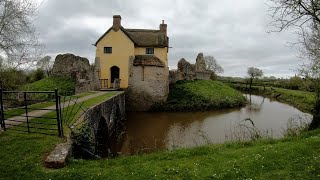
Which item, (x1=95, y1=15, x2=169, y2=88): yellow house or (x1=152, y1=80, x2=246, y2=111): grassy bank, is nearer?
(x1=152, y1=80, x2=246, y2=111): grassy bank

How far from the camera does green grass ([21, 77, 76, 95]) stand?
2670cm

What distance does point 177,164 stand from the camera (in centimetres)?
775

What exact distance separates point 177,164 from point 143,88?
21.4 m

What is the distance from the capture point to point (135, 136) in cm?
1767

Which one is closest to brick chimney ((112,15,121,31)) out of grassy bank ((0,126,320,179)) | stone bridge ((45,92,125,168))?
stone bridge ((45,92,125,168))

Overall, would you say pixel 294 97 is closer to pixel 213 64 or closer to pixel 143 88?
pixel 143 88

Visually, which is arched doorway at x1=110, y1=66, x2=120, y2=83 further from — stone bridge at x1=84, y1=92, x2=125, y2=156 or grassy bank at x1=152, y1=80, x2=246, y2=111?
stone bridge at x1=84, y1=92, x2=125, y2=156

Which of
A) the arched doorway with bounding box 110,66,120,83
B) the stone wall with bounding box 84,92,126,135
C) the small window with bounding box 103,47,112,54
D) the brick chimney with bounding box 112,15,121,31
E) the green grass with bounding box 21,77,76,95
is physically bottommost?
the stone wall with bounding box 84,92,126,135

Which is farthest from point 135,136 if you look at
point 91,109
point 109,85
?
point 109,85

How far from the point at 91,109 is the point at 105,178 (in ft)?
22.5

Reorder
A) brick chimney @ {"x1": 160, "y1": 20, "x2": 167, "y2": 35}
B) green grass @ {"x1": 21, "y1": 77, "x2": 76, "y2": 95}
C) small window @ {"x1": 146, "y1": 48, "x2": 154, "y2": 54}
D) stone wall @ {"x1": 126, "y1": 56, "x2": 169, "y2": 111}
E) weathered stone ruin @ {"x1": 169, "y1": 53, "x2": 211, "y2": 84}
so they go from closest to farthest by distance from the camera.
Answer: green grass @ {"x1": 21, "y1": 77, "x2": 76, "y2": 95}, stone wall @ {"x1": 126, "y1": 56, "x2": 169, "y2": 111}, small window @ {"x1": 146, "y1": 48, "x2": 154, "y2": 54}, brick chimney @ {"x1": 160, "y1": 20, "x2": 167, "y2": 35}, weathered stone ruin @ {"x1": 169, "y1": 53, "x2": 211, "y2": 84}

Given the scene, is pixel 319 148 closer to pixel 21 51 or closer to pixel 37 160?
pixel 37 160

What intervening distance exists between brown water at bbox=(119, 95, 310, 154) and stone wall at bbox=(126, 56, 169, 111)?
165cm

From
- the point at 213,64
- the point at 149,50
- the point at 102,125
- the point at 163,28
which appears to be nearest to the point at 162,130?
the point at 102,125
